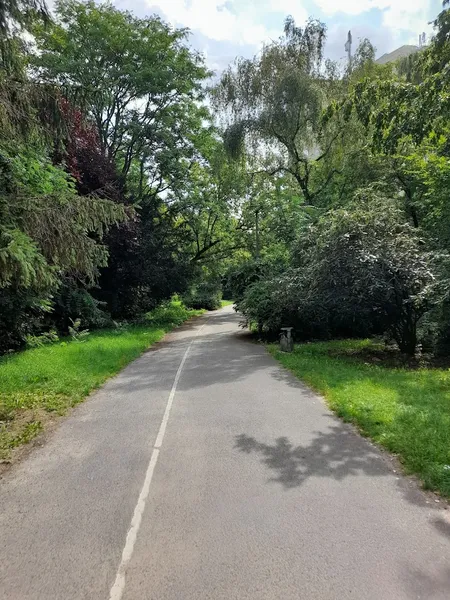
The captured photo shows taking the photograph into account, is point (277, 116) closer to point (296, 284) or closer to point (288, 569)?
point (296, 284)

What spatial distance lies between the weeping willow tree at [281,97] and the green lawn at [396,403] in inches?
454

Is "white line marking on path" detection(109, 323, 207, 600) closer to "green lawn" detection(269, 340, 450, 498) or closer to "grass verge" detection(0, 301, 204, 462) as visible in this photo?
"grass verge" detection(0, 301, 204, 462)

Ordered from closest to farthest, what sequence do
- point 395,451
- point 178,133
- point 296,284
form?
1. point 395,451
2. point 296,284
3. point 178,133

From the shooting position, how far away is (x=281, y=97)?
18.1 metres

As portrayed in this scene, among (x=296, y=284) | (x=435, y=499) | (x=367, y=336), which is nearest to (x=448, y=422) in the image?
(x=435, y=499)

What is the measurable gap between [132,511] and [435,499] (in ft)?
9.42

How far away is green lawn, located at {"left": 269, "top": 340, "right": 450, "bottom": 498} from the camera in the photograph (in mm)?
4723

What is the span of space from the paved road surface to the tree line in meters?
2.66

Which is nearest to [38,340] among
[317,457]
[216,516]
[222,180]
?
[317,457]

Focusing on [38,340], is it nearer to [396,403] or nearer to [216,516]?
[396,403]

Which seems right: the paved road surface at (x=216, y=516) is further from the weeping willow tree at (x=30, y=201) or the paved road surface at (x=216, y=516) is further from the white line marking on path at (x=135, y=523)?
the weeping willow tree at (x=30, y=201)

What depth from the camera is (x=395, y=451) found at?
5062mm

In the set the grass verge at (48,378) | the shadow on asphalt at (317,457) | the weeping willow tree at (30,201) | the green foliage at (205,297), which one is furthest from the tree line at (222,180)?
the green foliage at (205,297)

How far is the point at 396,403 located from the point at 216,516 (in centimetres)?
432
